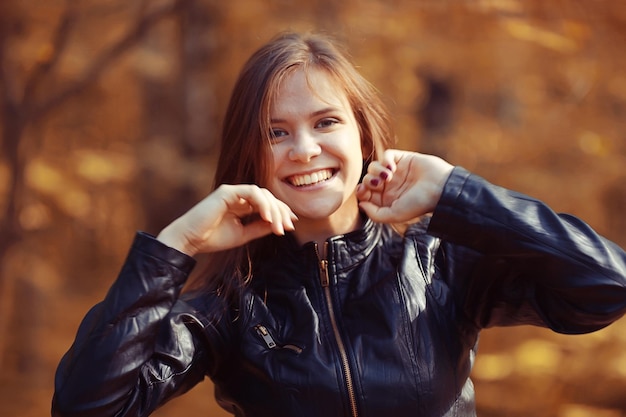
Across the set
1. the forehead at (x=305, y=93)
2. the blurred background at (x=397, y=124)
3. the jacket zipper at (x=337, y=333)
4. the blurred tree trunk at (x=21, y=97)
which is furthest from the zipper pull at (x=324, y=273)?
the blurred background at (x=397, y=124)

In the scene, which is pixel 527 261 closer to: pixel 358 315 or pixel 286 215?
pixel 358 315

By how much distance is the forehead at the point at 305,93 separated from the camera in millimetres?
1706

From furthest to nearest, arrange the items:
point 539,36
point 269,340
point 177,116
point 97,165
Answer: point 177,116
point 97,165
point 539,36
point 269,340

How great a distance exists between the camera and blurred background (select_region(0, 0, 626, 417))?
4930 millimetres

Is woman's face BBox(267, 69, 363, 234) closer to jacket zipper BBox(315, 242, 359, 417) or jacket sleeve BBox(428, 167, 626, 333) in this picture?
jacket zipper BBox(315, 242, 359, 417)

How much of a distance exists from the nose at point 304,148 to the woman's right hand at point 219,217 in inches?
4.1

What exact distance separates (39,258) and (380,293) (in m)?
4.44

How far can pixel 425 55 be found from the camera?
5363 millimetres

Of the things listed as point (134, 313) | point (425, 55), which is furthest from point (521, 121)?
point (134, 313)

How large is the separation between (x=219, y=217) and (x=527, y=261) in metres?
0.62

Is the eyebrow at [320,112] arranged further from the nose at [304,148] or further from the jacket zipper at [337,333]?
the jacket zipper at [337,333]

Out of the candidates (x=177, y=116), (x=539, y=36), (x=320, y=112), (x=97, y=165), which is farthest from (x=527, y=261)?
(x=177, y=116)

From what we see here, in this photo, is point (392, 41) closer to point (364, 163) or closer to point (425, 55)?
point (425, 55)

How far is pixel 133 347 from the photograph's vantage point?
1.54m
